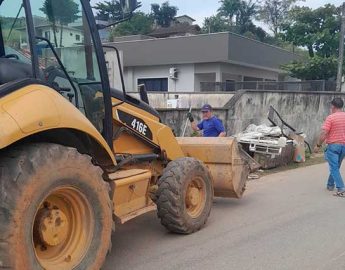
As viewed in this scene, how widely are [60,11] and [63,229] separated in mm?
2145

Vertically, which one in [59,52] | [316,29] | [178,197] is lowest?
[178,197]

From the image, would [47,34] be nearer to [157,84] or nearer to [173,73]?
[173,73]

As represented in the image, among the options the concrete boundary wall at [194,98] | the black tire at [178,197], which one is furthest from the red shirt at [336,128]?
the concrete boundary wall at [194,98]

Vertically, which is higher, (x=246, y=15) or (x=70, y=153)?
(x=246, y=15)

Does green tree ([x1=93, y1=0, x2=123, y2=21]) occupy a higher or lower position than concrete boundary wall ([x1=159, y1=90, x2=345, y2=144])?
higher

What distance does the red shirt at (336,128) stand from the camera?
9211 mm

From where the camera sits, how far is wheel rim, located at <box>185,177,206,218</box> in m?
6.32

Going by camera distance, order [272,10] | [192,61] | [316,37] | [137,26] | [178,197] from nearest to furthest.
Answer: [178,197]
[316,37]
[192,61]
[137,26]
[272,10]

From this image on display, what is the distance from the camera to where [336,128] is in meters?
9.23

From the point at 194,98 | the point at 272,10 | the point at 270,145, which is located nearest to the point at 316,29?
the point at 194,98

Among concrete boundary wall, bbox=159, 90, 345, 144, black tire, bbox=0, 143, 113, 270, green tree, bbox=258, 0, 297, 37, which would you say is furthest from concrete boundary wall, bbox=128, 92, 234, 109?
green tree, bbox=258, 0, 297, 37

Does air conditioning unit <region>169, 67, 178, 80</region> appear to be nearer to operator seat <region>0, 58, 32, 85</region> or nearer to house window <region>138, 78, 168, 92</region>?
house window <region>138, 78, 168, 92</region>

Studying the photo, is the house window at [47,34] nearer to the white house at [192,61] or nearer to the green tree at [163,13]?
the white house at [192,61]

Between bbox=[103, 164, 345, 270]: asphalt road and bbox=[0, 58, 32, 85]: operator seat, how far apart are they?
208cm
